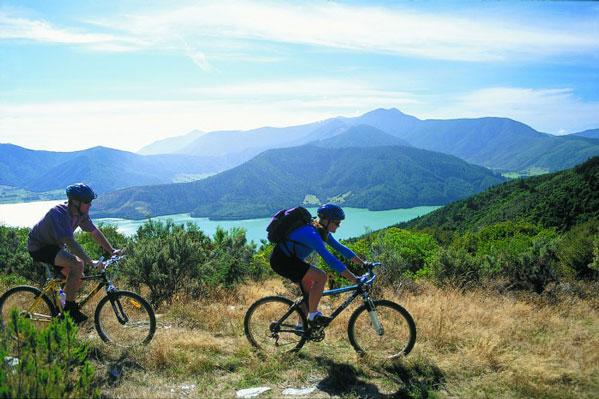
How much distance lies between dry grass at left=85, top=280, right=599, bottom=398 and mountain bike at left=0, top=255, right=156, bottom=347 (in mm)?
290

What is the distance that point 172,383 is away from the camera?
16.5ft

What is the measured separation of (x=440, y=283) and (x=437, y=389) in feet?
22.6

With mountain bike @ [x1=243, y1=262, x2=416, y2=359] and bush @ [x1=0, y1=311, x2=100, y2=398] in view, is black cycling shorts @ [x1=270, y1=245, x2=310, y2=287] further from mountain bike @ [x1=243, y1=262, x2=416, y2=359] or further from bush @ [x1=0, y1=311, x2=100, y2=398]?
bush @ [x1=0, y1=311, x2=100, y2=398]

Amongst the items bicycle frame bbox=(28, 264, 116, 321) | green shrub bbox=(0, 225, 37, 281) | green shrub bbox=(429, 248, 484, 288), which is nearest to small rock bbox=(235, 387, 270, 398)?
bicycle frame bbox=(28, 264, 116, 321)

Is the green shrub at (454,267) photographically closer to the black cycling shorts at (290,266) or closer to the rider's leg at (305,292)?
the rider's leg at (305,292)

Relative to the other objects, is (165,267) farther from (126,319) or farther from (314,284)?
(314,284)

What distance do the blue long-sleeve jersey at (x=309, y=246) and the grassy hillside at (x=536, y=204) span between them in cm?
8288

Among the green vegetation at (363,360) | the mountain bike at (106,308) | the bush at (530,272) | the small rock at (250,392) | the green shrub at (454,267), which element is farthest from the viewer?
the green shrub at (454,267)

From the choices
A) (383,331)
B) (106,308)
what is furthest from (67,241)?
(383,331)

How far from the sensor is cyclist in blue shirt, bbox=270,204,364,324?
544cm

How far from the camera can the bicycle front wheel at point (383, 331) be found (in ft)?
18.3

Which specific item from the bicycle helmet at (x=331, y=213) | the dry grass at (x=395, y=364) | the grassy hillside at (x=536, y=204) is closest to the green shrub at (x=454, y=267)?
the dry grass at (x=395, y=364)

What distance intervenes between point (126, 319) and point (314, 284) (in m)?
2.73

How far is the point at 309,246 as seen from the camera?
5426 mm
